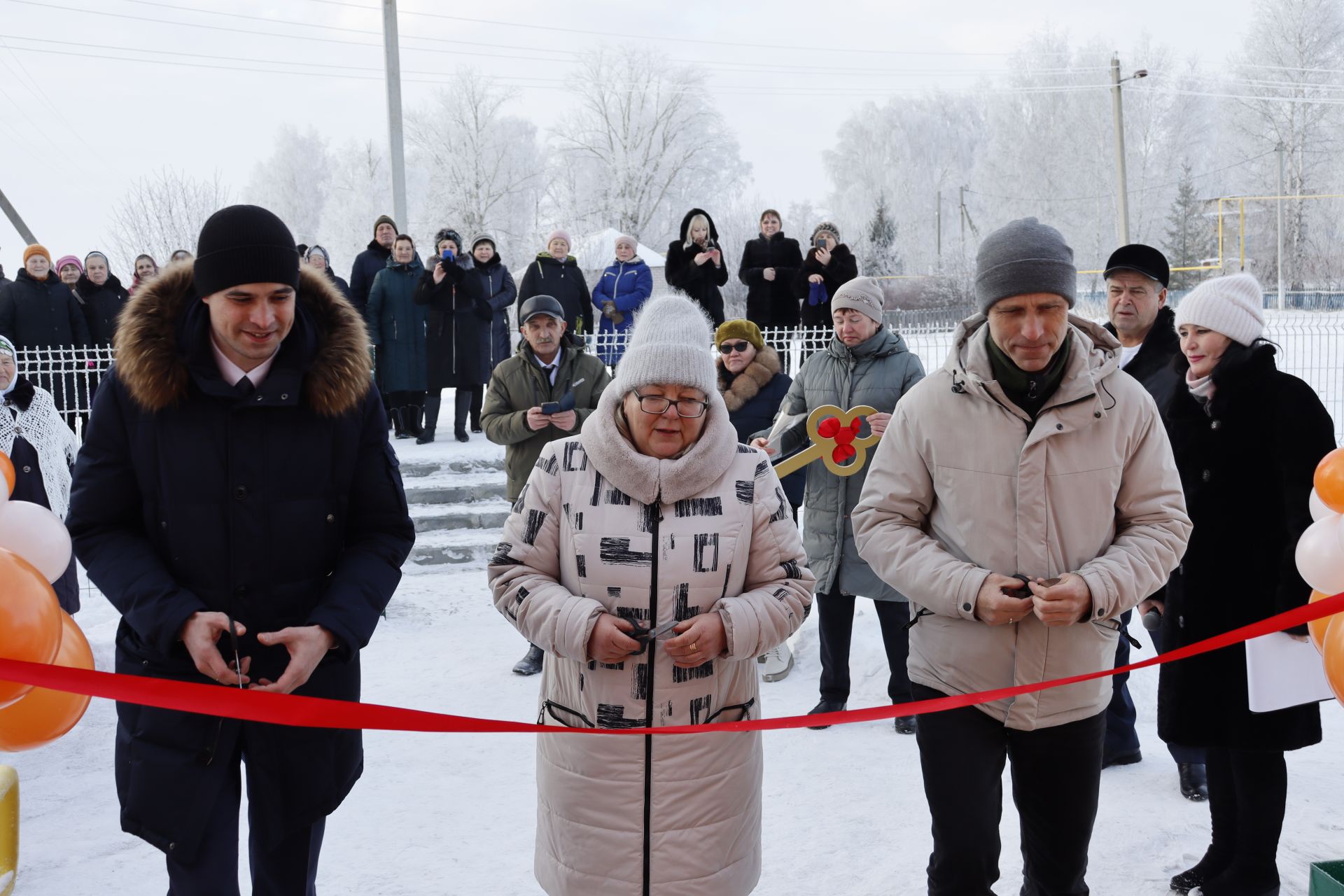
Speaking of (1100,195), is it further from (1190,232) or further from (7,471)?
(7,471)

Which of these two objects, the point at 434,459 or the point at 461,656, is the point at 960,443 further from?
the point at 434,459

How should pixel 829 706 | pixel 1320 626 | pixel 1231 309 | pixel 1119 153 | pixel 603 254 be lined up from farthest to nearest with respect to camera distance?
1. pixel 1119 153
2. pixel 603 254
3. pixel 829 706
4. pixel 1231 309
5. pixel 1320 626

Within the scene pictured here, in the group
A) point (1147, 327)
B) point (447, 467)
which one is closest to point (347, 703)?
point (1147, 327)

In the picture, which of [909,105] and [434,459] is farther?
[909,105]

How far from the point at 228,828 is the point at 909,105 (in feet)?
202

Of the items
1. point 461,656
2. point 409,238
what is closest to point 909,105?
point 409,238

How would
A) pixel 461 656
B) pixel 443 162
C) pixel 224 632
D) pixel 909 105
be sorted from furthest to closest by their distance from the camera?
pixel 909 105, pixel 443 162, pixel 461 656, pixel 224 632

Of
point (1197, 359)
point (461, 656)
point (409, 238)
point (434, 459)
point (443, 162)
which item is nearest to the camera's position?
point (1197, 359)

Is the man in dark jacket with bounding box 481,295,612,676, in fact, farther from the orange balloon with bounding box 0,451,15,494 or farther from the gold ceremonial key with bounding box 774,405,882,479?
the orange balloon with bounding box 0,451,15,494

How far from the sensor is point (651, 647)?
249 cm

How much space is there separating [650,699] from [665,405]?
0.70 m

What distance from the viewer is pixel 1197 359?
135 inches

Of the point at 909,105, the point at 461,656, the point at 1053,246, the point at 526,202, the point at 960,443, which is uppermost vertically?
the point at 909,105

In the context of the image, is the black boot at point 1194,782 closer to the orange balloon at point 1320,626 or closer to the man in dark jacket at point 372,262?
the orange balloon at point 1320,626
